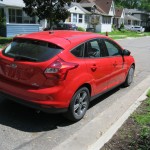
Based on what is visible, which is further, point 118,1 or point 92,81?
point 118,1

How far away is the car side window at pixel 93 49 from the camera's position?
18.6 feet

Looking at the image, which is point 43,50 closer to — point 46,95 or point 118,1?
point 46,95

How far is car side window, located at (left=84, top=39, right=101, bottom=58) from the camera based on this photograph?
5.68 meters

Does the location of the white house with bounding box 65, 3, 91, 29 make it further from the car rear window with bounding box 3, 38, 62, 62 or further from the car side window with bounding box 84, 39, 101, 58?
the car rear window with bounding box 3, 38, 62, 62

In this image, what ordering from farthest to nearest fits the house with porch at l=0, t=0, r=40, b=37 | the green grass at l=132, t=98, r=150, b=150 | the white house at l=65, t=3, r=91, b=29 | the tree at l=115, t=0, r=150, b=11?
the tree at l=115, t=0, r=150, b=11
the white house at l=65, t=3, r=91, b=29
the house with porch at l=0, t=0, r=40, b=37
the green grass at l=132, t=98, r=150, b=150

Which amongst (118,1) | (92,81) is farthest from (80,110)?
(118,1)

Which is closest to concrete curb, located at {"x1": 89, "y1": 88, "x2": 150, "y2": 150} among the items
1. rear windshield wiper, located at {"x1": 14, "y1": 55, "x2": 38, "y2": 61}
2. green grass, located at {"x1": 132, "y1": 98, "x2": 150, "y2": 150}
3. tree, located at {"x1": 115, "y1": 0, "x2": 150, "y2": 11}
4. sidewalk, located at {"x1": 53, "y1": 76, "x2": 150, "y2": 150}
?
sidewalk, located at {"x1": 53, "y1": 76, "x2": 150, "y2": 150}

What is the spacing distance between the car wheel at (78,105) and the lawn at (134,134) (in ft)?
2.71

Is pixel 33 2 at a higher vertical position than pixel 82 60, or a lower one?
higher

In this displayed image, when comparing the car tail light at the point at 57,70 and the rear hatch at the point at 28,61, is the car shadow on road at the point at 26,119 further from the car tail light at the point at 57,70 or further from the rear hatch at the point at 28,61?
the car tail light at the point at 57,70

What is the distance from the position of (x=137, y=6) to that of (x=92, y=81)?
393ft

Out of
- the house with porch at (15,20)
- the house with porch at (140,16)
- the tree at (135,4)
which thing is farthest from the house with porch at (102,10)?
the tree at (135,4)

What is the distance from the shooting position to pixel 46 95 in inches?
189

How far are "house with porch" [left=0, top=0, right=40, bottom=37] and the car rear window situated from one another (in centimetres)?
2228
